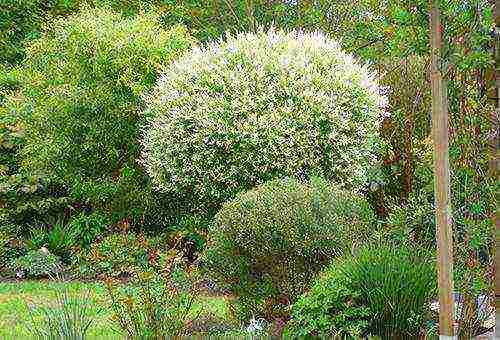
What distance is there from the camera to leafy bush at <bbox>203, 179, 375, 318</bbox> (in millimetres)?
5820

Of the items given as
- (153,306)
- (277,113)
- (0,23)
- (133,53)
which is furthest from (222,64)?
(0,23)

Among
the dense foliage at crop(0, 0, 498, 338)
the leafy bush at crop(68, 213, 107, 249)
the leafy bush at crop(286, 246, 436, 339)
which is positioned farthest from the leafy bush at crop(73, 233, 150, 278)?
the leafy bush at crop(286, 246, 436, 339)

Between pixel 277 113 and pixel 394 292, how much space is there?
4.00 m

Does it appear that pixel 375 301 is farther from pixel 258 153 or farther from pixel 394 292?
pixel 258 153

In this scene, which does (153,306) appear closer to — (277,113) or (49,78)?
(277,113)

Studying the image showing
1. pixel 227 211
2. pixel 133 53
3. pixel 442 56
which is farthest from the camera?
pixel 133 53

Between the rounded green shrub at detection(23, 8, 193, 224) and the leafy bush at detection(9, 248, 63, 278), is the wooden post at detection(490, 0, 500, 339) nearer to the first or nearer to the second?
the rounded green shrub at detection(23, 8, 193, 224)

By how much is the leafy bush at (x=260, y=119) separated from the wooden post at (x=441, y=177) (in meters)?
4.48

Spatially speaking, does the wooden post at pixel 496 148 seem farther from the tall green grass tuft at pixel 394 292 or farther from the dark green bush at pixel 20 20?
the dark green bush at pixel 20 20

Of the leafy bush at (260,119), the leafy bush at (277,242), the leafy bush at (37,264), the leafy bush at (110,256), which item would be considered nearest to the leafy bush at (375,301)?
the leafy bush at (277,242)

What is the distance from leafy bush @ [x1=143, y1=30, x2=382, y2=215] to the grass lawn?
1503 millimetres

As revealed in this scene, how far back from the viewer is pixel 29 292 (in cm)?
876

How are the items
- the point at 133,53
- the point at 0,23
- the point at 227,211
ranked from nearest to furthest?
the point at 227,211, the point at 133,53, the point at 0,23

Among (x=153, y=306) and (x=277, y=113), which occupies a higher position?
(x=277, y=113)
